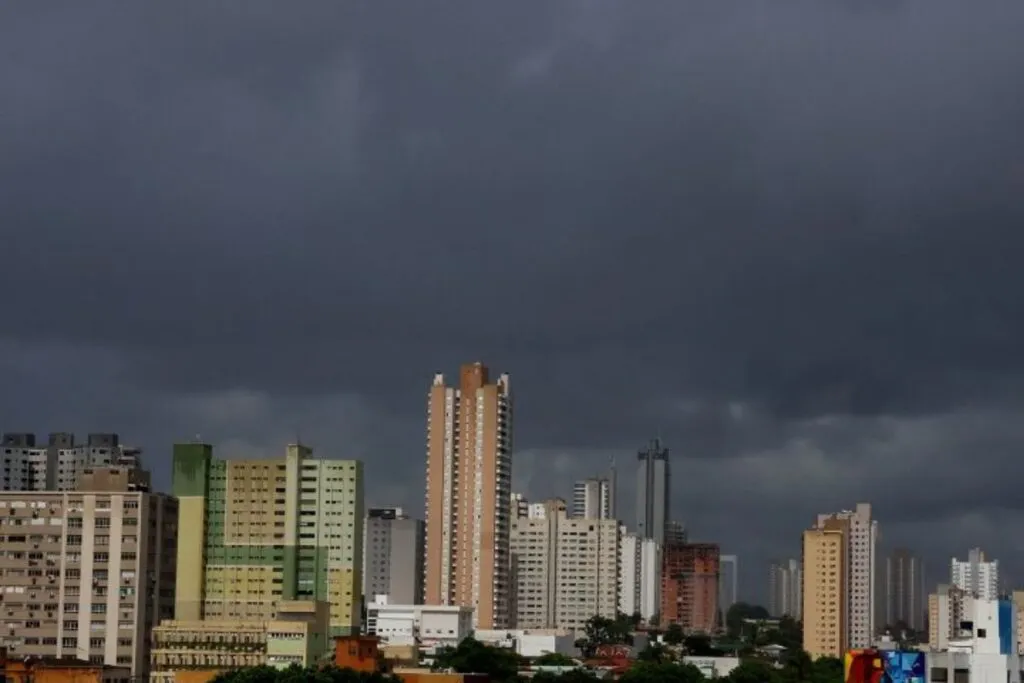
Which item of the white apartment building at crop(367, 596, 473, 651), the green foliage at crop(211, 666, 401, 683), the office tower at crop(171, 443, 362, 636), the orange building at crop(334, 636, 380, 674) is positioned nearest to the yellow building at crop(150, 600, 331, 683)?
the orange building at crop(334, 636, 380, 674)

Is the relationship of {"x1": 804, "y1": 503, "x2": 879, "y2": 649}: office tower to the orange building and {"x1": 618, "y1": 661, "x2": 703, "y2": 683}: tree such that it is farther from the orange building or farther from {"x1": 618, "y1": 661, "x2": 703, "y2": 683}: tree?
the orange building

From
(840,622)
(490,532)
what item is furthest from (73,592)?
(840,622)

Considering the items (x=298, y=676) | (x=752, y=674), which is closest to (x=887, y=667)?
(x=298, y=676)

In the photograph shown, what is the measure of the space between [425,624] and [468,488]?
10431mm

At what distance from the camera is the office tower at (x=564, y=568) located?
181 m

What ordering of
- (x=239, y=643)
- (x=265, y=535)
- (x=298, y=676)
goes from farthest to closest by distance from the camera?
(x=265, y=535), (x=239, y=643), (x=298, y=676)

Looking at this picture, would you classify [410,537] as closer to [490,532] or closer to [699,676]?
[490,532]

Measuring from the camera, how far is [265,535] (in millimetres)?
102188

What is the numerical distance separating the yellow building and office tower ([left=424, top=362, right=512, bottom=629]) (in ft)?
137

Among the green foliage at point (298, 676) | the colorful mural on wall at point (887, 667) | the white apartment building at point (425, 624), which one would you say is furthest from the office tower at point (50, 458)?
the colorful mural on wall at point (887, 667)

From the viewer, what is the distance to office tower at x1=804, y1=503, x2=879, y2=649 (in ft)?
595

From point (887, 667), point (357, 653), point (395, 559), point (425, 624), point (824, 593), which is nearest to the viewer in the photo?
point (887, 667)

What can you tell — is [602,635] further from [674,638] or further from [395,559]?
[395,559]

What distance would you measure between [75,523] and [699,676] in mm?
33215
